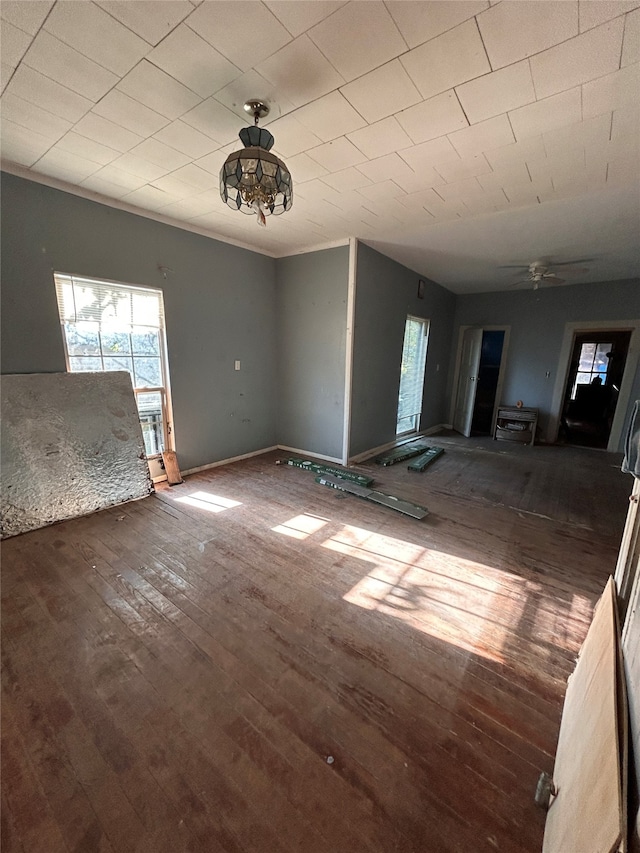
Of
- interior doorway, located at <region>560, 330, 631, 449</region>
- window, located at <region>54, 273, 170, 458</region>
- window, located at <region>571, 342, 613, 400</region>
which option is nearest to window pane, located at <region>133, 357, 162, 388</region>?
window, located at <region>54, 273, 170, 458</region>

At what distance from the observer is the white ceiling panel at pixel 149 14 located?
4.09 ft

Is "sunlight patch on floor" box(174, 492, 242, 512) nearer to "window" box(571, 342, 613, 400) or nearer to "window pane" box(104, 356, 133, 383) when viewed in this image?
"window pane" box(104, 356, 133, 383)

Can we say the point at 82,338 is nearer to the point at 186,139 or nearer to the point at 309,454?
the point at 186,139

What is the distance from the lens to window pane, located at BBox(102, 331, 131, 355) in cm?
311

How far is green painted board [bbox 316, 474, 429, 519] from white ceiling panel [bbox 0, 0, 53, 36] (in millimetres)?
3469

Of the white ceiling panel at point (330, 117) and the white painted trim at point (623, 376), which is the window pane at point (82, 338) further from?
the white painted trim at point (623, 376)

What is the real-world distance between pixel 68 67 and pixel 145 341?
2.13m

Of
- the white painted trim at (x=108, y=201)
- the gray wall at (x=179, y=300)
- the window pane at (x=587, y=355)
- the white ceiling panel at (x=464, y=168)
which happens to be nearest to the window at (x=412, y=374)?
the gray wall at (x=179, y=300)

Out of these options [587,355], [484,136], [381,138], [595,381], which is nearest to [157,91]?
[381,138]

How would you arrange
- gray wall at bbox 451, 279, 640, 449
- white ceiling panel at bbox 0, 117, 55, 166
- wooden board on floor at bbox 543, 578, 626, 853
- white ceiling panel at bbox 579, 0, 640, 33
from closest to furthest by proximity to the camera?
wooden board on floor at bbox 543, 578, 626, 853, white ceiling panel at bbox 579, 0, 640, 33, white ceiling panel at bbox 0, 117, 55, 166, gray wall at bbox 451, 279, 640, 449

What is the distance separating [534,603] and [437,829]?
1.33m

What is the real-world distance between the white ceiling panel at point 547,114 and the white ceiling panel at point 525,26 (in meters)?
0.36

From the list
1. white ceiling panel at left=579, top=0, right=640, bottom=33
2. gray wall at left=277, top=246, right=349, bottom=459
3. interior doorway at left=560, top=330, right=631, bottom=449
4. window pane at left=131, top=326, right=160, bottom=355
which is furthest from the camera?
interior doorway at left=560, top=330, right=631, bottom=449

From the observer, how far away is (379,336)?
4.46 metres
